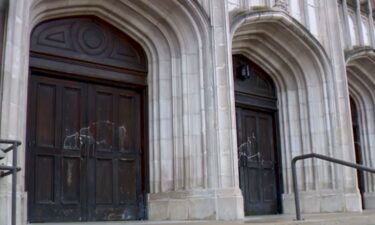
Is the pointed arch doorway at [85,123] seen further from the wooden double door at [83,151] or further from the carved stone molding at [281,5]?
the carved stone molding at [281,5]

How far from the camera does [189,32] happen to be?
8.87 meters

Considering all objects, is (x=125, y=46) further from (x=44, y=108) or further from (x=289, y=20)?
(x=289, y=20)

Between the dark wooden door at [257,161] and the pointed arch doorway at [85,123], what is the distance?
2.38 m

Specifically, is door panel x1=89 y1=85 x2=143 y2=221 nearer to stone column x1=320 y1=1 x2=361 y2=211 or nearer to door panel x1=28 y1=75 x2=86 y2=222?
door panel x1=28 y1=75 x2=86 y2=222

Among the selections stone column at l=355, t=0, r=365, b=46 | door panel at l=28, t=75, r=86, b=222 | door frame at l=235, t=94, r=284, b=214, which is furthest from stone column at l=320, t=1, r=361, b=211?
door panel at l=28, t=75, r=86, b=222

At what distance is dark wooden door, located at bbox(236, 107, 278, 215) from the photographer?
10352 mm

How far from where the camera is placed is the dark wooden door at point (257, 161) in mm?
10352

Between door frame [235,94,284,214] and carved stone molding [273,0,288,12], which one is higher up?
carved stone molding [273,0,288,12]

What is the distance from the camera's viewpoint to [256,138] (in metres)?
10.8

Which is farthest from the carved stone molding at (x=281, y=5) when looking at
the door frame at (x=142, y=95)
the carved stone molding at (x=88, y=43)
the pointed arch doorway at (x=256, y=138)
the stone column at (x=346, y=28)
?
the door frame at (x=142, y=95)

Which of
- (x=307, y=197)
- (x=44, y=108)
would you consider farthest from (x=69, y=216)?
(x=307, y=197)

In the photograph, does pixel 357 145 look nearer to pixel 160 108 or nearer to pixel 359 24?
pixel 359 24

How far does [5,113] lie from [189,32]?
12.3ft

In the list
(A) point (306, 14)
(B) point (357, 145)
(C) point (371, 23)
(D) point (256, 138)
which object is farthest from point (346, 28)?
(D) point (256, 138)
